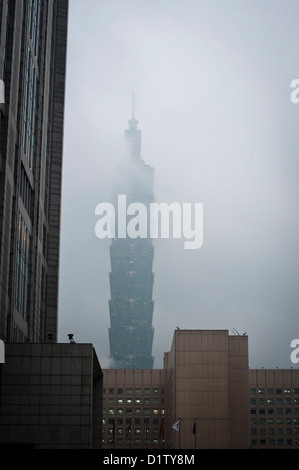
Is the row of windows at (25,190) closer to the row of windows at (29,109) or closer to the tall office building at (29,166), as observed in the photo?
the tall office building at (29,166)

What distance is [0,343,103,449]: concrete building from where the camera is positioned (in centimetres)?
5888

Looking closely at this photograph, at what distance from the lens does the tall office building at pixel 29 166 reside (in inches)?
2379

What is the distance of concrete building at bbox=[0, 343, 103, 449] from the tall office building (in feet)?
10.2

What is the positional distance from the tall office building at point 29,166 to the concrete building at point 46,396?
3119 mm

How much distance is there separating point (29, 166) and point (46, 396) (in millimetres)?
25057

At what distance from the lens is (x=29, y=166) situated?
74250 millimetres

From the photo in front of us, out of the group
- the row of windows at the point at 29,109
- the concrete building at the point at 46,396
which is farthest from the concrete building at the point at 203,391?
the concrete building at the point at 46,396

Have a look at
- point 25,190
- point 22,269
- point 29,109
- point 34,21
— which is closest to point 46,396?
point 22,269

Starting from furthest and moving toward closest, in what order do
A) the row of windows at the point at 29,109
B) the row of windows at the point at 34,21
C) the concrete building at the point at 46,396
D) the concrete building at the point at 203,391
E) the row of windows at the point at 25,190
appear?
the concrete building at the point at 203,391
the row of windows at the point at 34,21
the row of windows at the point at 29,109
the row of windows at the point at 25,190
the concrete building at the point at 46,396

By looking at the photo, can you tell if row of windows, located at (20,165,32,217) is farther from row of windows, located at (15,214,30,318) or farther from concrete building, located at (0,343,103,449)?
concrete building, located at (0,343,103,449)

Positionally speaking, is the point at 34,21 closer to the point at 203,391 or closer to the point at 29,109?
the point at 29,109

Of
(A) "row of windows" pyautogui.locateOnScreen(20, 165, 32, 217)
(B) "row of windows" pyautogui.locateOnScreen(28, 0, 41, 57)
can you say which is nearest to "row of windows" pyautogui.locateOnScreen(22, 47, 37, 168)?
(A) "row of windows" pyautogui.locateOnScreen(20, 165, 32, 217)
